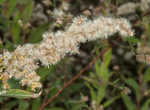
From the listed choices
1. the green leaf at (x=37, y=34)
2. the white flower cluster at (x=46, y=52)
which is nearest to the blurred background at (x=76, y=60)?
the green leaf at (x=37, y=34)

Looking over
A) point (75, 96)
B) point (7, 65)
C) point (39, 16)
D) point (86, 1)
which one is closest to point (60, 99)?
point (75, 96)

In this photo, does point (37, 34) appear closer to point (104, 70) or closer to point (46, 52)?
point (104, 70)

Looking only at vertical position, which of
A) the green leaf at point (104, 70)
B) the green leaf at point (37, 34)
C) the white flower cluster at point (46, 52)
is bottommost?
the green leaf at point (104, 70)

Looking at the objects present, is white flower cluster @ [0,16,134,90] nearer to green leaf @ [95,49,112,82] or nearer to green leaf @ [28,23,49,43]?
green leaf @ [95,49,112,82]

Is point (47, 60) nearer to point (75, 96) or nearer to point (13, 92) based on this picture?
point (13, 92)

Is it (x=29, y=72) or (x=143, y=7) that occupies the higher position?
(x=143, y=7)

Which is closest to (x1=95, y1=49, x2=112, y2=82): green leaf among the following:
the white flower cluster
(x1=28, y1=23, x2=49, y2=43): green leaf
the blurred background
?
the blurred background

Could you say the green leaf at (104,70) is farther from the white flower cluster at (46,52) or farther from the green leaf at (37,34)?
the white flower cluster at (46,52)

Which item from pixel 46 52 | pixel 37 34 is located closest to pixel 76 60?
pixel 37 34
